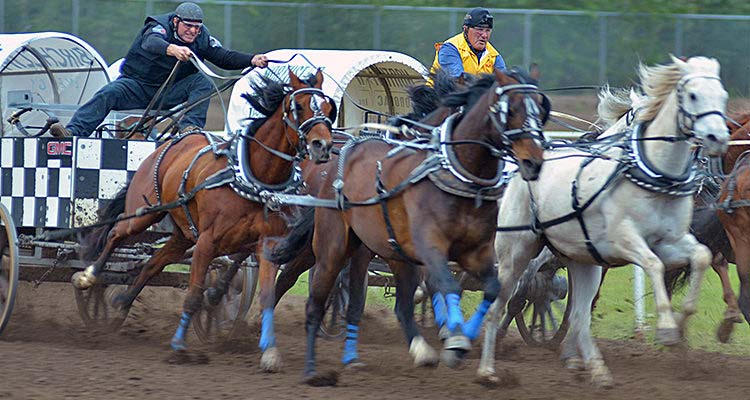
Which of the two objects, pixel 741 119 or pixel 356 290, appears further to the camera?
pixel 741 119

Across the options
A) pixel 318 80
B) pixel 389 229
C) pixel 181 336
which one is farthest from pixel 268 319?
pixel 318 80

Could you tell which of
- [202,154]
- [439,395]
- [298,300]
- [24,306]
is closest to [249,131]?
[202,154]

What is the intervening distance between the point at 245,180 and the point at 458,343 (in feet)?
6.21

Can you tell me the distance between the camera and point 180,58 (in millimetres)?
8180

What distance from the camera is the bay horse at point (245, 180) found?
7074 millimetres

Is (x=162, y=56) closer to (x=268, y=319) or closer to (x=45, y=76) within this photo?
(x=45, y=76)

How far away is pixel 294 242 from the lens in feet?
23.7

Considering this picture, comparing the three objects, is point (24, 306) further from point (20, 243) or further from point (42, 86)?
point (42, 86)

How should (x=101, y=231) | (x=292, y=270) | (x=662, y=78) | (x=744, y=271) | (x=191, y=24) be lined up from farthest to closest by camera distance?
(x=191, y=24) → (x=101, y=231) → (x=744, y=271) → (x=292, y=270) → (x=662, y=78)

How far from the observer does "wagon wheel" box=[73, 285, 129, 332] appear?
28.5ft

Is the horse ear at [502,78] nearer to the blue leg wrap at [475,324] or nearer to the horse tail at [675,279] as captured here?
the blue leg wrap at [475,324]

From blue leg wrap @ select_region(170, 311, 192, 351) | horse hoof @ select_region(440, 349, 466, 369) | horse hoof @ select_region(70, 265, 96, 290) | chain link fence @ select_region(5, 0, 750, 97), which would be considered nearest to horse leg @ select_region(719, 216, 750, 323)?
horse hoof @ select_region(440, 349, 466, 369)

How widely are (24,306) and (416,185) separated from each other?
391 centimetres

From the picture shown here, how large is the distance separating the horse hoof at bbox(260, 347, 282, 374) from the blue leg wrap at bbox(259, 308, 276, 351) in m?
0.04
